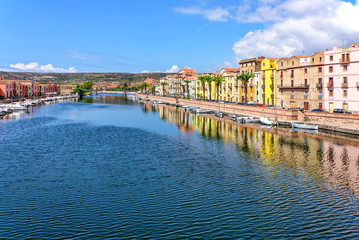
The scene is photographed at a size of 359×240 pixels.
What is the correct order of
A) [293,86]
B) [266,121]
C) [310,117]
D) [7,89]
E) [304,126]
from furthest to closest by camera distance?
[7,89]
[293,86]
[266,121]
[310,117]
[304,126]

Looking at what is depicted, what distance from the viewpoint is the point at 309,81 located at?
93500mm

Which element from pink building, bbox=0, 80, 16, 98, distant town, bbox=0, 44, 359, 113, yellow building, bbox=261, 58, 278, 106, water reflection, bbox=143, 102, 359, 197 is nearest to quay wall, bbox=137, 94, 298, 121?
distant town, bbox=0, 44, 359, 113

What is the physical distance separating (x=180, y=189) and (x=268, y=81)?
8516 cm

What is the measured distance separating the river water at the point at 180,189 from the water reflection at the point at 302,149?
177 mm

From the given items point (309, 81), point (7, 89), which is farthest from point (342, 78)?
point (7, 89)

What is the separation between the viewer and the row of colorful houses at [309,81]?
81938 mm

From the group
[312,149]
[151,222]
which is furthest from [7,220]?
[312,149]

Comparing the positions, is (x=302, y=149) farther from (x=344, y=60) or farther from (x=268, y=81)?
(x=268, y=81)

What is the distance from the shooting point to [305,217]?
29.6 m

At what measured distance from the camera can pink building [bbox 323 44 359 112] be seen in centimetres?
8062

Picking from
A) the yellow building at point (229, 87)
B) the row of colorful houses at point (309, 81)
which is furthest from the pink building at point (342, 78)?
the yellow building at point (229, 87)

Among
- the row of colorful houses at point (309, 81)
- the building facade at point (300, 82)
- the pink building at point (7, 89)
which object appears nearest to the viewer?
the row of colorful houses at point (309, 81)

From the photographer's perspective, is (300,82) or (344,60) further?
(300,82)

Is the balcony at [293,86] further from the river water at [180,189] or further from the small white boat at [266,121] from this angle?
the river water at [180,189]
